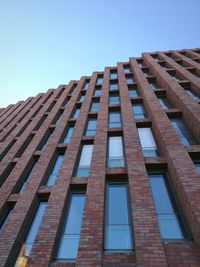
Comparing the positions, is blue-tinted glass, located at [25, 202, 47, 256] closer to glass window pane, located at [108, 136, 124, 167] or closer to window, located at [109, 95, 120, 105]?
glass window pane, located at [108, 136, 124, 167]

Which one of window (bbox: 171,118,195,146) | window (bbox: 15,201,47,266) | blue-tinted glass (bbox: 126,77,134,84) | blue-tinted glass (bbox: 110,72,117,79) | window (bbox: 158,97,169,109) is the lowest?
window (bbox: 15,201,47,266)

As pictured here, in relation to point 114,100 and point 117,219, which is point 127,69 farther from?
point 117,219

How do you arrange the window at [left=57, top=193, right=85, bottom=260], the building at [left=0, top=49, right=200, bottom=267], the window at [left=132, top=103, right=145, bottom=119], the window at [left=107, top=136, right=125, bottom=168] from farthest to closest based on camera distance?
1. the window at [left=132, top=103, right=145, bottom=119]
2. the window at [left=107, top=136, right=125, bottom=168]
3. the window at [left=57, top=193, right=85, bottom=260]
4. the building at [left=0, top=49, right=200, bottom=267]

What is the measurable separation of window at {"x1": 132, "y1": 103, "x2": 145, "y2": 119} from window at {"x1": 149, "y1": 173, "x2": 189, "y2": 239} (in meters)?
5.04

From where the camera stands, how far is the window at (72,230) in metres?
6.70

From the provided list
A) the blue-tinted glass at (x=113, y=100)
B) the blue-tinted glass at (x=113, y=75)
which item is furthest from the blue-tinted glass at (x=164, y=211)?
the blue-tinted glass at (x=113, y=75)

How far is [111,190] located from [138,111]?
21.3ft

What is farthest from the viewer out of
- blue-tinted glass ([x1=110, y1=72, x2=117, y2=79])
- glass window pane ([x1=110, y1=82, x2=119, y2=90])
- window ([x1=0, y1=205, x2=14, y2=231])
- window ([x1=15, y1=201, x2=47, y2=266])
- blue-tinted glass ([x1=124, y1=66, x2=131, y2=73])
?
blue-tinted glass ([x1=124, y1=66, x2=131, y2=73])

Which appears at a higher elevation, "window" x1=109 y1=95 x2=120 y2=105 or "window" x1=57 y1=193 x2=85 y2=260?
"window" x1=109 y1=95 x2=120 y2=105

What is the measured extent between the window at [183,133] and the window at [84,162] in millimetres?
4441

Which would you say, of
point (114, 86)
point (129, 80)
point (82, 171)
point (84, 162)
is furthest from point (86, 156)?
point (129, 80)

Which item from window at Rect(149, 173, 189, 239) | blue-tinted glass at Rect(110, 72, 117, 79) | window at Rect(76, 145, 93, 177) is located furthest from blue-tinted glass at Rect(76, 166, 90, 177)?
blue-tinted glass at Rect(110, 72, 117, 79)

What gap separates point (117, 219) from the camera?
7348mm

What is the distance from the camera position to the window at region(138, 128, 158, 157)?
389 inches
